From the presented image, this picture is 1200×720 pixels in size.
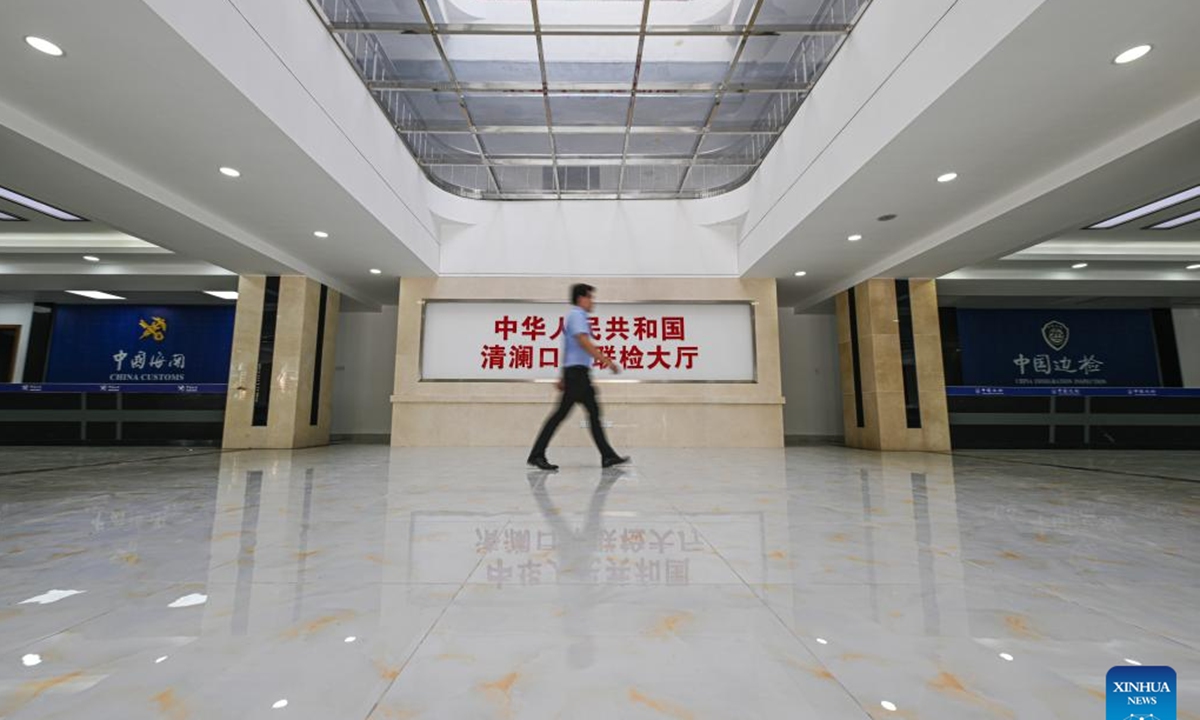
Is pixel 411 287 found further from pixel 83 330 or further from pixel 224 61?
pixel 83 330

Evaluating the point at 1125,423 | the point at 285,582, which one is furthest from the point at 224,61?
the point at 1125,423

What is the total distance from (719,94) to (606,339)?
4168 mm

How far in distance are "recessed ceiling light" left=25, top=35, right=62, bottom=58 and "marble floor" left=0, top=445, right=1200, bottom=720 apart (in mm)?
3048

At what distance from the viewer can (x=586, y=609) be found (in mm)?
1334

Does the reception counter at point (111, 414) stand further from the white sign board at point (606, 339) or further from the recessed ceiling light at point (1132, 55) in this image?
the recessed ceiling light at point (1132, 55)

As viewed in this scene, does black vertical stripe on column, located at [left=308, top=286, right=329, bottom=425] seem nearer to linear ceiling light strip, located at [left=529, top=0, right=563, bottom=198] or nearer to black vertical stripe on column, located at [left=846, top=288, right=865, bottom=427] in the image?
linear ceiling light strip, located at [left=529, top=0, right=563, bottom=198]

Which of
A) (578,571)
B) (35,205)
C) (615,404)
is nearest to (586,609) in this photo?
(578,571)

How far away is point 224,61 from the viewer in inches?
149

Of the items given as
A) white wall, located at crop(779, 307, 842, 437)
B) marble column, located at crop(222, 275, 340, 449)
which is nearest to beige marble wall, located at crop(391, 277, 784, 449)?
marble column, located at crop(222, 275, 340, 449)

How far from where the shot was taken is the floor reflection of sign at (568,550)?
62.8 inches

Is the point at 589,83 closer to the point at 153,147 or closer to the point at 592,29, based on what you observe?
the point at 592,29

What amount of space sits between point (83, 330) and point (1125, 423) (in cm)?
2226

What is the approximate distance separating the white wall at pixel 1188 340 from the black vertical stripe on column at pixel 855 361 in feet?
31.4

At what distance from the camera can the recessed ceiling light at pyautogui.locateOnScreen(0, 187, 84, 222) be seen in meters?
6.94
